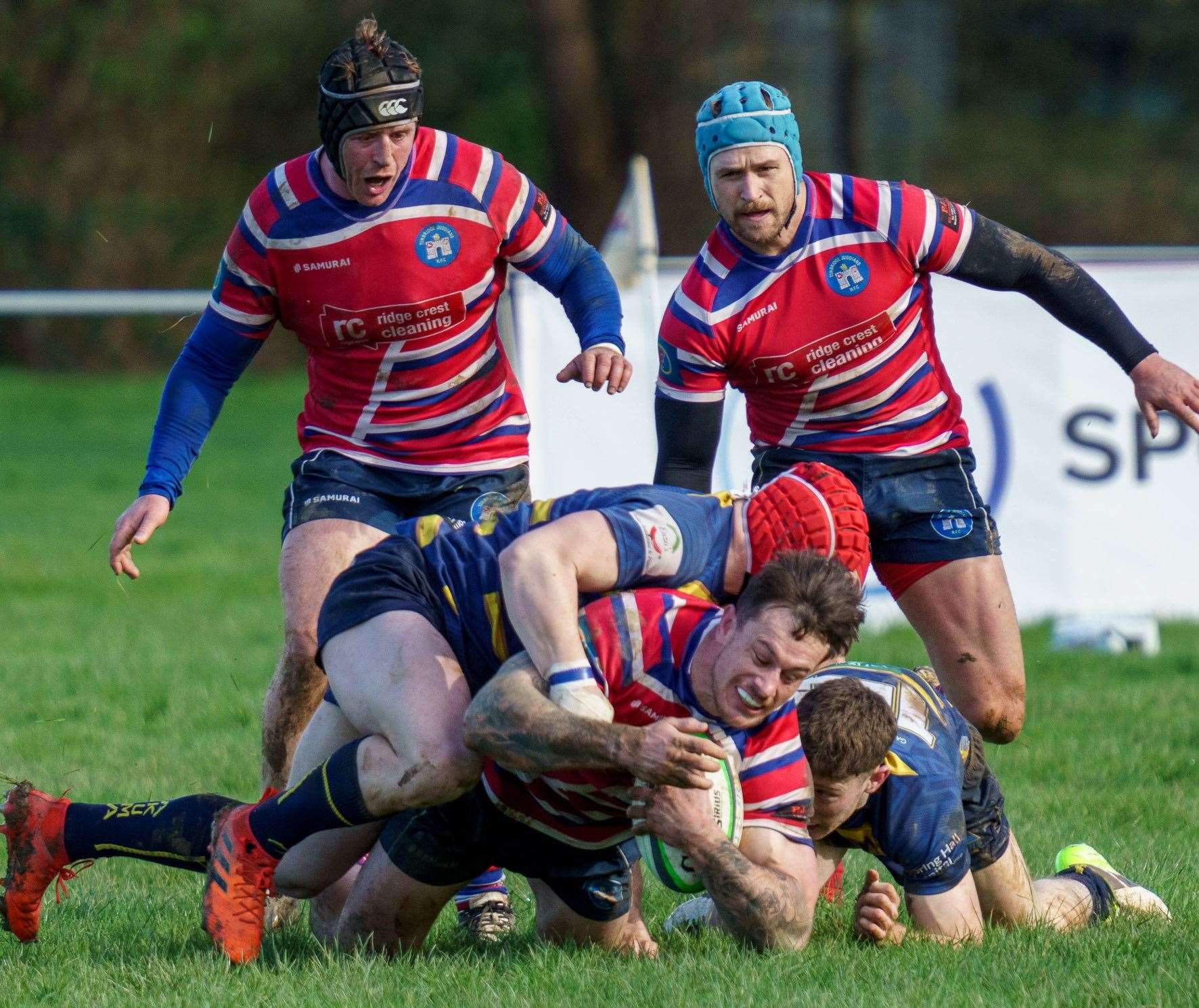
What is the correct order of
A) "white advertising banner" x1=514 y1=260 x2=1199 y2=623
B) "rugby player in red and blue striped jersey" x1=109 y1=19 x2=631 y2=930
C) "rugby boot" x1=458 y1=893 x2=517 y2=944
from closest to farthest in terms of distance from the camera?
"rugby boot" x1=458 y1=893 x2=517 y2=944
"rugby player in red and blue striped jersey" x1=109 y1=19 x2=631 y2=930
"white advertising banner" x1=514 y1=260 x2=1199 y2=623

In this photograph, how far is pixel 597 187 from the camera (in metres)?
24.0

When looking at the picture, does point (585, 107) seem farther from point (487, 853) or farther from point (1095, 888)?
point (487, 853)

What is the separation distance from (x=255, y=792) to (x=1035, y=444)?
16.1 ft

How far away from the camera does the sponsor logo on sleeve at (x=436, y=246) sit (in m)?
5.66

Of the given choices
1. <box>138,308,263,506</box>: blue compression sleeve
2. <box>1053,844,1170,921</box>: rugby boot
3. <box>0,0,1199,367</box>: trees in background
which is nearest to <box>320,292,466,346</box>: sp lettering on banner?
<box>138,308,263,506</box>: blue compression sleeve

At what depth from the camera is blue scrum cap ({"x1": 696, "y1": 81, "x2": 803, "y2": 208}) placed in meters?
5.54

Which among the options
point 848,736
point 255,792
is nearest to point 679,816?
point 848,736

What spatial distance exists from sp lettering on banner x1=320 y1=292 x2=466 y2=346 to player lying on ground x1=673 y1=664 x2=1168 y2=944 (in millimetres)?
1684

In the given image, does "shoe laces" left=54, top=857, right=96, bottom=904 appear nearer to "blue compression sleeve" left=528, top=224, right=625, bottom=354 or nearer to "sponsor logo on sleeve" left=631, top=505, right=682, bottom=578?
"sponsor logo on sleeve" left=631, top=505, right=682, bottom=578

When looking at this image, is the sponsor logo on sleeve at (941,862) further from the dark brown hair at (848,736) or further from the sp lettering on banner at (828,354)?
the sp lettering on banner at (828,354)

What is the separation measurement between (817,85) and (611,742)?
2743 centimetres

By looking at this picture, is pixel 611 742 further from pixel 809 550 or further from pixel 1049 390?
pixel 1049 390

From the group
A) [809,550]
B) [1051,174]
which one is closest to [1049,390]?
[809,550]

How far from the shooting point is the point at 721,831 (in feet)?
14.1
